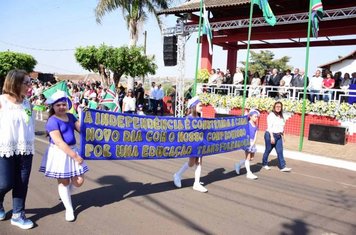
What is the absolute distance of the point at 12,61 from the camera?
46812 millimetres

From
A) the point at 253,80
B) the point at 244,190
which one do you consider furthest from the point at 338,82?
the point at 244,190

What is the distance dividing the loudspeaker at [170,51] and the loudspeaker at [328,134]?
31.6 feet

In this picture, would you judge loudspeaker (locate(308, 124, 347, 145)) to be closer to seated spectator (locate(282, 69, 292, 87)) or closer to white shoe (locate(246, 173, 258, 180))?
seated spectator (locate(282, 69, 292, 87))

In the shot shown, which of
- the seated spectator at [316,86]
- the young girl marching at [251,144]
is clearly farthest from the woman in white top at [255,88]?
the young girl marching at [251,144]

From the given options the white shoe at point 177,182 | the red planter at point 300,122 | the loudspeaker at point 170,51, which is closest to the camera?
the white shoe at point 177,182

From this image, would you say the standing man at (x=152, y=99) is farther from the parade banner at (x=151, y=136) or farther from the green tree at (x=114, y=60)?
the parade banner at (x=151, y=136)

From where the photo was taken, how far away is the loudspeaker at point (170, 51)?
808 inches

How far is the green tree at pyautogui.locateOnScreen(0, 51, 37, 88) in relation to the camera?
4578cm

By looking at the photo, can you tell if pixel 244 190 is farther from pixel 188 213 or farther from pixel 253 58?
pixel 253 58

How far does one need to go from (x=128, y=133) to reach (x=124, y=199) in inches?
40.1

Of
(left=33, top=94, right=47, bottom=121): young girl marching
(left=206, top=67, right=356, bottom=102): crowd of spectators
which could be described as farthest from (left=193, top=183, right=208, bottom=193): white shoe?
(left=33, top=94, right=47, bottom=121): young girl marching

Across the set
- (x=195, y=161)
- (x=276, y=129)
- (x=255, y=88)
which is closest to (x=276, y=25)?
(x=255, y=88)

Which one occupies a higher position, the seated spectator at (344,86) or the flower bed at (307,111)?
the seated spectator at (344,86)

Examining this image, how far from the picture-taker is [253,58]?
5466 cm
